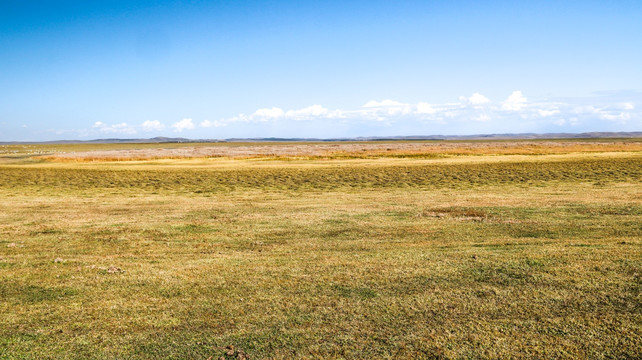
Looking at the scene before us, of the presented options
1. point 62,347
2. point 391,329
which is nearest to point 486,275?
point 391,329

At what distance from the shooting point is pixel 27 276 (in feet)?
32.0

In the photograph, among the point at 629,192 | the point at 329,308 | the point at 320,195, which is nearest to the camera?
the point at 329,308

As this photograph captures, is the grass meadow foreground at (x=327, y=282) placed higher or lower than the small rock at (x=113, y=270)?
lower

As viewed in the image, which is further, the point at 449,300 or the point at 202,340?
the point at 449,300

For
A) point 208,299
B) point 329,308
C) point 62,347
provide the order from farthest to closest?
point 208,299 < point 329,308 < point 62,347

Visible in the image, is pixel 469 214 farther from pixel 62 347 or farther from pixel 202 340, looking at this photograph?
pixel 62 347

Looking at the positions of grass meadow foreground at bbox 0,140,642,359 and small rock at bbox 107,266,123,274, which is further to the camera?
small rock at bbox 107,266,123,274

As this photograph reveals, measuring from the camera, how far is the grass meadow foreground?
21.4 ft

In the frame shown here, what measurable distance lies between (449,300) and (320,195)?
65.4 feet

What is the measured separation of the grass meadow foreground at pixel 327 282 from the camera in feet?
21.4

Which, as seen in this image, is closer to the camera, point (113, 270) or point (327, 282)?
point (327, 282)

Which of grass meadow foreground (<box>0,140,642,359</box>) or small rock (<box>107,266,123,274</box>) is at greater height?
small rock (<box>107,266,123,274</box>)

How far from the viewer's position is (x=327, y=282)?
29.8 ft

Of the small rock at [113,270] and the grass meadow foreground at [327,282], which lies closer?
the grass meadow foreground at [327,282]
